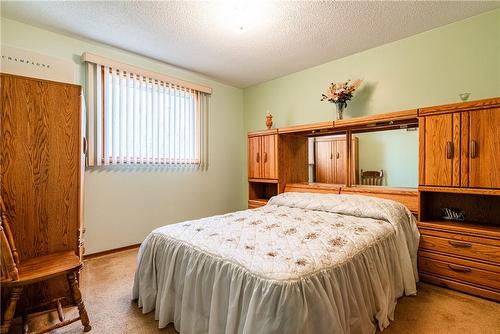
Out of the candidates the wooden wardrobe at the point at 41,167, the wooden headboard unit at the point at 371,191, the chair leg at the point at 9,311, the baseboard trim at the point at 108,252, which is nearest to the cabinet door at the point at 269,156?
the wooden headboard unit at the point at 371,191

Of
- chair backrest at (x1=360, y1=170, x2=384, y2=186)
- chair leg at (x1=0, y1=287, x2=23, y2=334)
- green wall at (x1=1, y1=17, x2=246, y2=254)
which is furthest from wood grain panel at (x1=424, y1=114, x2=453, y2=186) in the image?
chair leg at (x1=0, y1=287, x2=23, y2=334)

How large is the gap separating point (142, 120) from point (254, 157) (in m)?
1.66

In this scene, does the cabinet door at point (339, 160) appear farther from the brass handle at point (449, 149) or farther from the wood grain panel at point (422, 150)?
the brass handle at point (449, 149)

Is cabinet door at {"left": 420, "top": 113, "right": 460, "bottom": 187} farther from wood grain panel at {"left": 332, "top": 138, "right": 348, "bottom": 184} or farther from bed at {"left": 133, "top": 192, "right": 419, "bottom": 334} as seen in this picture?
wood grain panel at {"left": 332, "top": 138, "right": 348, "bottom": 184}

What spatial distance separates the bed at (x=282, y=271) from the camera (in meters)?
1.07

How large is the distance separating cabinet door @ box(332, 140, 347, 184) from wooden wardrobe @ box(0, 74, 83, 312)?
2.78 metres

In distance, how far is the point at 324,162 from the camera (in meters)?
3.34

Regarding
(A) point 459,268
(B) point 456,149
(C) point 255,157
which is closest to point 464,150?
(B) point 456,149

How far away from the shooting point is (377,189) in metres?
2.66

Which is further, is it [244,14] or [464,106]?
[244,14]

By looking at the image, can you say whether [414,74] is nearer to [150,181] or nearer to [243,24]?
[243,24]

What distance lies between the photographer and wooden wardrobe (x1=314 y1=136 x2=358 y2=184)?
9.89 feet

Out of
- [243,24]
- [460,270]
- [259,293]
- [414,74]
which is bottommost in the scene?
A: [460,270]

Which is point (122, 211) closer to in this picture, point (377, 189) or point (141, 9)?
point (141, 9)
